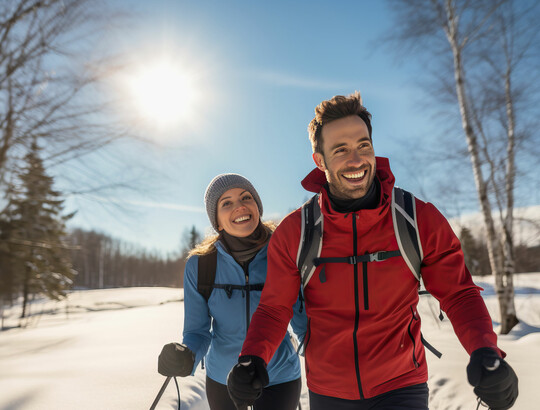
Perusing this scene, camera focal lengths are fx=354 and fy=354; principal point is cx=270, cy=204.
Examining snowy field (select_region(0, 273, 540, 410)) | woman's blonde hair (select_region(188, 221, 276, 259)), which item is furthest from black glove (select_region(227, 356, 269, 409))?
snowy field (select_region(0, 273, 540, 410))

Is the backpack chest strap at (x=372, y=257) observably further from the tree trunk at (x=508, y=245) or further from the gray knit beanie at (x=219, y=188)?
the tree trunk at (x=508, y=245)

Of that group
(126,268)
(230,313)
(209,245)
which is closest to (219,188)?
(209,245)

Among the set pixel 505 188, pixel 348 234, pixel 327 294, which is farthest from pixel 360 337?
pixel 505 188

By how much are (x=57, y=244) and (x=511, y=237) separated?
8.46 m

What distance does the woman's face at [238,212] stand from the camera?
2.21m

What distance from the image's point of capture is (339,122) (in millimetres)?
1642

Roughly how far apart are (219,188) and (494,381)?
1.75 meters

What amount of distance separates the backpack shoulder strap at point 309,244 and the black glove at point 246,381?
1.35ft

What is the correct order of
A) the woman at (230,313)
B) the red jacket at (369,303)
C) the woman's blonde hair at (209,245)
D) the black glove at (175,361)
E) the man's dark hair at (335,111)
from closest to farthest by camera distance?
the red jacket at (369,303)
the man's dark hair at (335,111)
the black glove at (175,361)
the woman at (230,313)
the woman's blonde hair at (209,245)

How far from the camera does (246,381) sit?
4.38ft

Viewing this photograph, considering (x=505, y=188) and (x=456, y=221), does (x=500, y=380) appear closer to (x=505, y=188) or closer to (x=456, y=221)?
(x=505, y=188)

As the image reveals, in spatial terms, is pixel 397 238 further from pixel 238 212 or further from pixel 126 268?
pixel 126 268

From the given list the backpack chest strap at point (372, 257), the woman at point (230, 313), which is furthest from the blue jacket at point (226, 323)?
the backpack chest strap at point (372, 257)

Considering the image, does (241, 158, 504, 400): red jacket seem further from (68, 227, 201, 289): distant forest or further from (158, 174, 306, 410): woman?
(68, 227, 201, 289): distant forest
